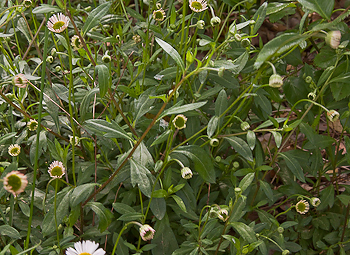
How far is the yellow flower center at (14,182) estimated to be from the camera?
0.55 m

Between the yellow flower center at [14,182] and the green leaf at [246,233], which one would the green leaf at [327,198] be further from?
the yellow flower center at [14,182]

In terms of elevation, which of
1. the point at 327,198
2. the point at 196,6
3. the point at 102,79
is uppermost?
the point at 196,6

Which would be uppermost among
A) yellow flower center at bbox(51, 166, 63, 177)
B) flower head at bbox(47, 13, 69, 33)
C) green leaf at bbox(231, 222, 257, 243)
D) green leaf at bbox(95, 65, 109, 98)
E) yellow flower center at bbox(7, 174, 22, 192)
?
flower head at bbox(47, 13, 69, 33)

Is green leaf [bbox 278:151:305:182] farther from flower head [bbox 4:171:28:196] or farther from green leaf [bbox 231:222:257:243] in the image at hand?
flower head [bbox 4:171:28:196]

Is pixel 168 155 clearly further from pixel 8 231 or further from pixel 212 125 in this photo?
pixel 8 231

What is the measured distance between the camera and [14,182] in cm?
56

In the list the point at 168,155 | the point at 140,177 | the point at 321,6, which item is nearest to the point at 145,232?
the point at 140,177

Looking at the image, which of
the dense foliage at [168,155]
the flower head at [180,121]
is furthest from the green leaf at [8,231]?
the flower head at [180,121]

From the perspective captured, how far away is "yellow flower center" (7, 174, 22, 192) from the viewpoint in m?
0.55

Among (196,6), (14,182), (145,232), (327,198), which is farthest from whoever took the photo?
(327,198)

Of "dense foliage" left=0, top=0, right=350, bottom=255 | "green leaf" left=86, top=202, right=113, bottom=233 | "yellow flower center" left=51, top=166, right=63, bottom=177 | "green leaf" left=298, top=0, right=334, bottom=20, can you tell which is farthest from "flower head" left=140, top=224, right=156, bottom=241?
"green leaf" left=298, top=0, right=334, bottom=20

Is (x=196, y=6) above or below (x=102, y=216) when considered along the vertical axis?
above

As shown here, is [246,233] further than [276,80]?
Yes

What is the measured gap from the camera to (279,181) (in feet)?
4.83
